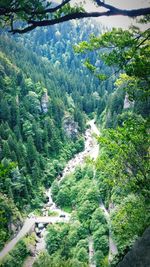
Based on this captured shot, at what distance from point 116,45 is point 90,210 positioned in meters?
72.6

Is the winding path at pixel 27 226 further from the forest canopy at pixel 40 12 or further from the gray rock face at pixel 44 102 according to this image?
the forest canopy at pixel 40 12

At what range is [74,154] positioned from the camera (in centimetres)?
14062

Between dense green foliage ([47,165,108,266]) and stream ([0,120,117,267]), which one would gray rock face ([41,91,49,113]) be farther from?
dense green foliage ([47,165,108,266])

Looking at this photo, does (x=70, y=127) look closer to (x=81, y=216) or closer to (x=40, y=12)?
(x=81, y=216)

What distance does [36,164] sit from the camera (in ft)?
362

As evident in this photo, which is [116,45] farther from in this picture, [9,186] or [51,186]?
[51,186]

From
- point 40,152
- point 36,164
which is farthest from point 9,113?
point 36,164

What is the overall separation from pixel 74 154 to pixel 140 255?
131639mm

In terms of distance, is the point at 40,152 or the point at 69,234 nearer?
the point at 69,234

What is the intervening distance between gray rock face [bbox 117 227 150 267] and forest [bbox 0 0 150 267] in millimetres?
100

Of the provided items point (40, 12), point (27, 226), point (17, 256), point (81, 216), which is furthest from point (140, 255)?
point (27, 226)

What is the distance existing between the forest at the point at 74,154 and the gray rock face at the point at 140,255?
0.33 feet

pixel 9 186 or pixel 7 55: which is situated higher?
pixel 7 55

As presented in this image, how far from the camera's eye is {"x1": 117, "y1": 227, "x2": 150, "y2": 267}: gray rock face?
8.94 m
